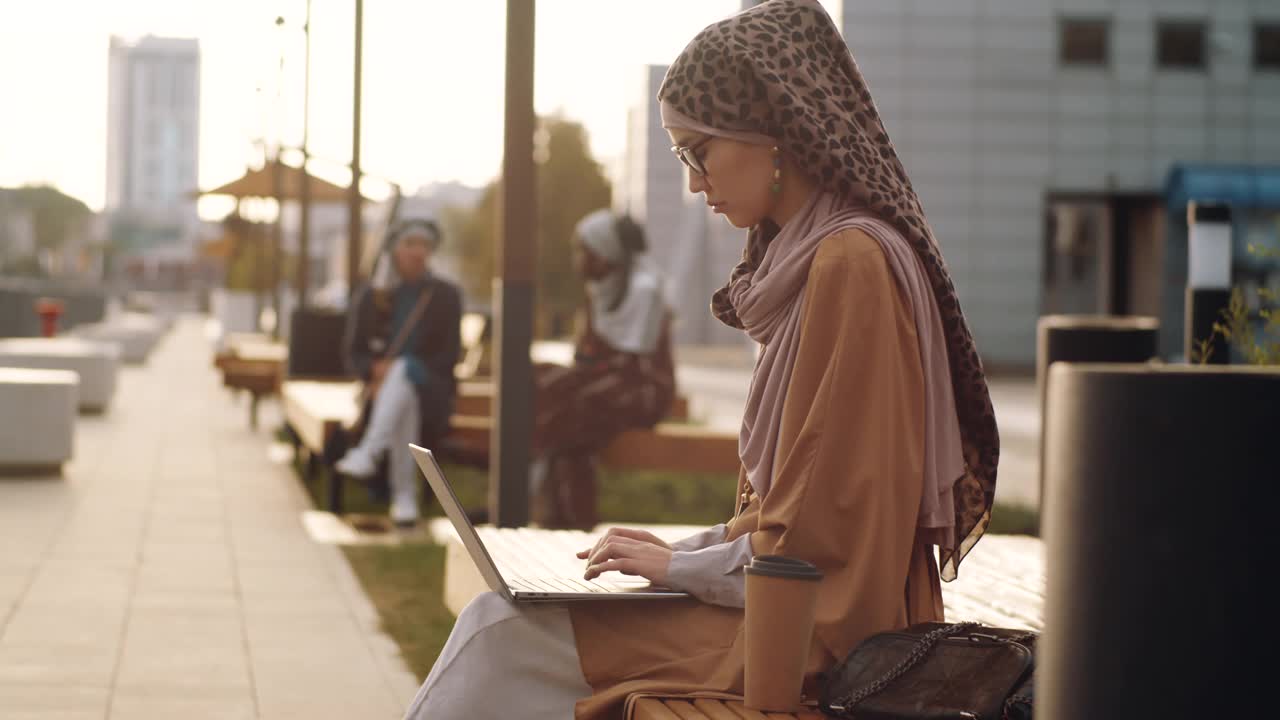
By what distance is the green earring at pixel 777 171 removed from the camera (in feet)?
9.59

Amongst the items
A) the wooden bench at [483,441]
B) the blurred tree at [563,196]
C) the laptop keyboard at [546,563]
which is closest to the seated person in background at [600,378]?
the wooden bench at [483,441]

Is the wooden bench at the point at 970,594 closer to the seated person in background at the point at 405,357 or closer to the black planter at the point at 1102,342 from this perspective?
the black planter at the point at 1102,342

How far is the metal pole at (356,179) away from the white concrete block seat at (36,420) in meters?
2.61

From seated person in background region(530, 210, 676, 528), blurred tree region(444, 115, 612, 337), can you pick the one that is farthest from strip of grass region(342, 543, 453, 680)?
blurred tree region(444, 115, 612, 337)

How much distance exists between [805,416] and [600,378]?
6.33 meters

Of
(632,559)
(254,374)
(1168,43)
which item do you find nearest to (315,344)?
(254,374)

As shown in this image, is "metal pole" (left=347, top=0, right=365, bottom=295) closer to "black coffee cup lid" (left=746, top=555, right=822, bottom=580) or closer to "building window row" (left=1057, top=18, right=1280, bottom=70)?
"black coffee cup lid" (left=746, top=555, right=822, bottom=580)

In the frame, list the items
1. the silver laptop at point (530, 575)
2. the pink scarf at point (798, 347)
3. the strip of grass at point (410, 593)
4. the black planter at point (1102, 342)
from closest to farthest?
the pink scarf at point (798, 347), the silver laptop at point (530, 575), the strip of grass at point (410, 593), the black planter at point (1102, 342)

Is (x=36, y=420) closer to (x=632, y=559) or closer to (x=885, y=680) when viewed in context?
(x=632, y=559)

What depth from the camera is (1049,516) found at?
1.86 m

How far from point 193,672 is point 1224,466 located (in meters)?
4.35

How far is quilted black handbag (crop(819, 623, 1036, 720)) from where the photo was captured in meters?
2.49

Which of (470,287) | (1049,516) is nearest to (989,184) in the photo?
(1049,516)

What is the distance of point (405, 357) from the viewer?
9797 millimetres
